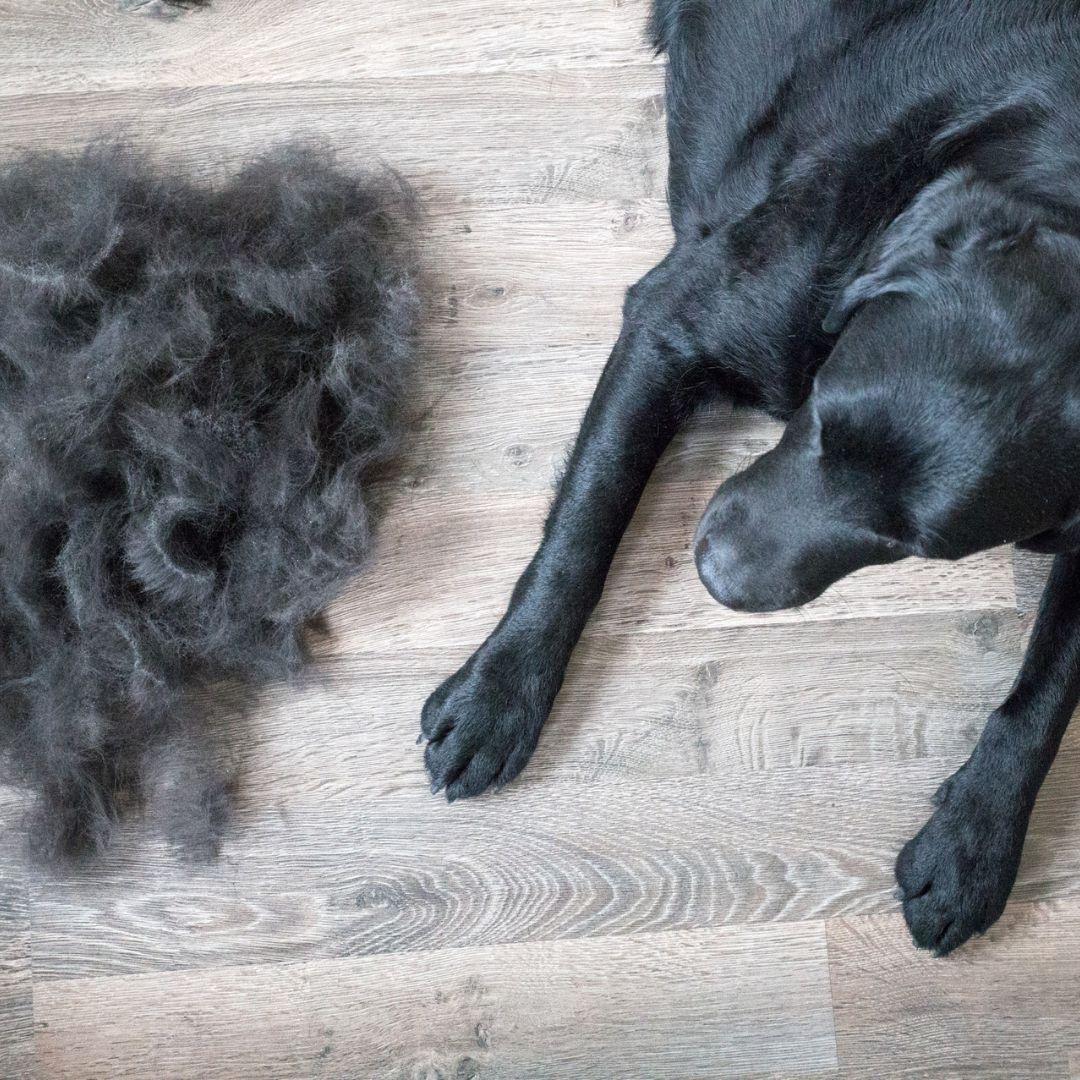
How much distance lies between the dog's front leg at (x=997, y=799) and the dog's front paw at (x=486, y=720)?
540 millimetres

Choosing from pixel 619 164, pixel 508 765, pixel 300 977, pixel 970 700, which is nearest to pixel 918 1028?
pixel 970 700

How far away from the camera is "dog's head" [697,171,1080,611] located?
934 millimetres

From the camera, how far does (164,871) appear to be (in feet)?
4.41

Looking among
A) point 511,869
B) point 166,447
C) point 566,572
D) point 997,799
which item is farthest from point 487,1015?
point 166,447

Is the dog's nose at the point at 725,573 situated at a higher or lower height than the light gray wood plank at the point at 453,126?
lower

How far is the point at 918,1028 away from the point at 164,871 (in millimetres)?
1023

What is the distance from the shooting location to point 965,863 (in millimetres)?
1336

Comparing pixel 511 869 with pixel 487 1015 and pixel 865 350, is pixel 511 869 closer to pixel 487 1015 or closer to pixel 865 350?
pixel 487 1015

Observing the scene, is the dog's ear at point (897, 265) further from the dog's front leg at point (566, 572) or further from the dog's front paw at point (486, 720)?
the dog's front paw at point (486, 720)

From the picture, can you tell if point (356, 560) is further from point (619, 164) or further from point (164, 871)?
point (619, 164)

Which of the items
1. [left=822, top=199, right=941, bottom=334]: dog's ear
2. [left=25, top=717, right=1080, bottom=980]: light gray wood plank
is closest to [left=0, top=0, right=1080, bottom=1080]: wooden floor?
[left=25, top=717, right=1080, bottom=980]: light gray wood plank

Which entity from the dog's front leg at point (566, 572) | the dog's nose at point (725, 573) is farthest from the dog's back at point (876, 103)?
the dog's nose at point (725, 573)

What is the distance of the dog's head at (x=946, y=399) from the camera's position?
3.06 feet

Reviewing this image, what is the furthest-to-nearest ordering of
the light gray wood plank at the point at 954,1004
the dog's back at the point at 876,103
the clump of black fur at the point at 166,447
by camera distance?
the light gray wood plank at the point at 954,1004, the clump of black fur at the point at 166,447, the dog's back at the point at 876,103
